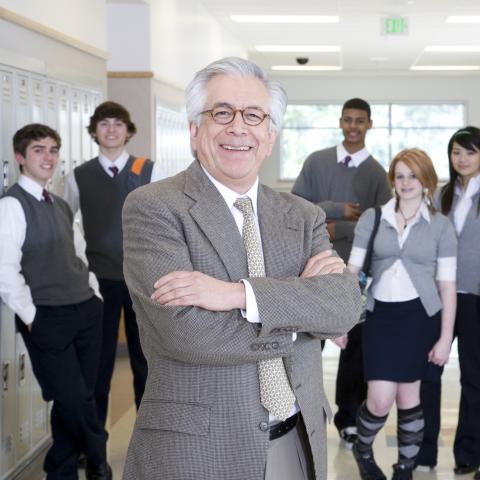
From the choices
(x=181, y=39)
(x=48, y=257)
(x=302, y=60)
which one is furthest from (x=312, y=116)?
(x=48, y=257)

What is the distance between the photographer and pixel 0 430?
4.45 m

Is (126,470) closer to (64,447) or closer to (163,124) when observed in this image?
(64,447)

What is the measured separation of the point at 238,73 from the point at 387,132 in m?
18.8

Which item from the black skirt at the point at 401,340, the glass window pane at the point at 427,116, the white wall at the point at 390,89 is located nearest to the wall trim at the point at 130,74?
the black skirt at the point at 401,340

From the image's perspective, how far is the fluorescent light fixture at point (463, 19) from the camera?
11.4 metres

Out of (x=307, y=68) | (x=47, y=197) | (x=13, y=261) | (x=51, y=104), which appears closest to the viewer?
(x=13, y=261)

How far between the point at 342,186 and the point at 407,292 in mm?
1311

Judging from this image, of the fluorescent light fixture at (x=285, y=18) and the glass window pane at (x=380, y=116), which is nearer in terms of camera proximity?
the fluorescent light fixture at (x=285, y=18)

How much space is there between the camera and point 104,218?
4988 mm

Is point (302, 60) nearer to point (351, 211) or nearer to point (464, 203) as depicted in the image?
point (351, 211)

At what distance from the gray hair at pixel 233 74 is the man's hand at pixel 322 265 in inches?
13.3

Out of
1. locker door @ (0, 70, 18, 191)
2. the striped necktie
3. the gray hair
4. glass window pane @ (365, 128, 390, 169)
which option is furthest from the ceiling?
the gray hair

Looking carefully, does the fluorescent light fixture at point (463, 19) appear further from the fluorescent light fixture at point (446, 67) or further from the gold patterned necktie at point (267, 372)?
the gold patterned necktie at point (267, 372)

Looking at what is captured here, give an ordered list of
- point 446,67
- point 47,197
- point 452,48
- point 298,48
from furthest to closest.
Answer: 1. point 446,67
2. point 298,48
3. point 452,48
4. point 47,197
